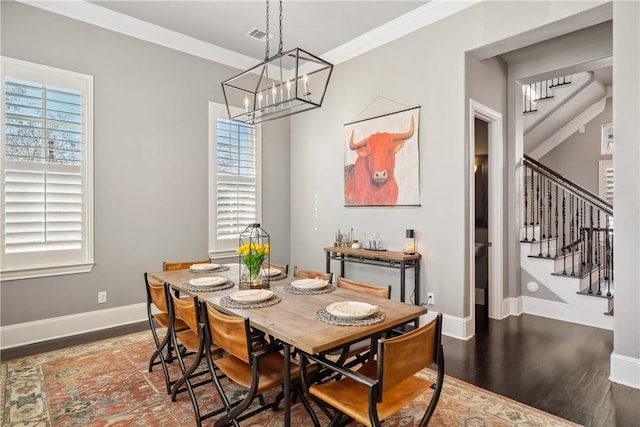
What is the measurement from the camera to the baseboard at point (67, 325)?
136 inches

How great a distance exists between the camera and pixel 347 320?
6.22ft

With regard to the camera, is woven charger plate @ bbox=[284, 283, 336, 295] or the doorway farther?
the doorway

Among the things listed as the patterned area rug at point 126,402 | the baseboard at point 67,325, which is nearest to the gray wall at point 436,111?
the patterned area rug at point 126,402

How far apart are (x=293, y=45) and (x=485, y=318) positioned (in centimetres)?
428

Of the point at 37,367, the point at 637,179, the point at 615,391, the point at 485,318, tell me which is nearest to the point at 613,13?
the point at 637,179

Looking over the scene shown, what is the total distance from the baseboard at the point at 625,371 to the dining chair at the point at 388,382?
1968 mm

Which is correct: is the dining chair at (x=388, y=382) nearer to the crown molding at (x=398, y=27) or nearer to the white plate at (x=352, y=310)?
the white plate at (x=352, y=310)

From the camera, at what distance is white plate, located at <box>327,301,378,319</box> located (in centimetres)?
191

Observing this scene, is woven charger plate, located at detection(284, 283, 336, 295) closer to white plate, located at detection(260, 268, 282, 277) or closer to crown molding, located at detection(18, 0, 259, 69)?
white plate, located at detection(260, 268, 282, 277)

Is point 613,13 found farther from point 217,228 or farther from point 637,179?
point 217,228

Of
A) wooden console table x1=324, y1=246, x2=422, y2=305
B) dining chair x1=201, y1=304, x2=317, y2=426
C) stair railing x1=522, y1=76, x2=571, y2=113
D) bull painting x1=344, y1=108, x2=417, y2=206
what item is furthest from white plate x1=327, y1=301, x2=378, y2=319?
stair railing x1=522, y1=76, x2=571, y2=113

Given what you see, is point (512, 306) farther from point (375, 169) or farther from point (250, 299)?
point (250, 299)

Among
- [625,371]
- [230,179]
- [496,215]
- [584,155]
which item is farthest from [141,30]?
[584,155]

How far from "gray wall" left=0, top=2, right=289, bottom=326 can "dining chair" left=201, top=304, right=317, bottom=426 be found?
2525 mm
